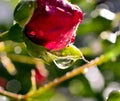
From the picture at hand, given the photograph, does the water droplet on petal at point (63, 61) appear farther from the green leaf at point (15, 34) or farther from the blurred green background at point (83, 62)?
the blurred green background at point (83, 62)

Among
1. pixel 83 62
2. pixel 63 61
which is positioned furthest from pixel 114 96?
pixel 83 62

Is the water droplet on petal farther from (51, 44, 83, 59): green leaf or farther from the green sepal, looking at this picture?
the green sepal

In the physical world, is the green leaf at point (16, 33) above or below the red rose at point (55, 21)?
below

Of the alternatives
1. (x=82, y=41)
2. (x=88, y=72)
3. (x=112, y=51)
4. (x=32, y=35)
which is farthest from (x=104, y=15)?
(x=32, y=35)

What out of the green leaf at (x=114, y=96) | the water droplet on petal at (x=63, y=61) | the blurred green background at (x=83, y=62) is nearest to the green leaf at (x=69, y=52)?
the water droplet on petal at (x=63, y=61)

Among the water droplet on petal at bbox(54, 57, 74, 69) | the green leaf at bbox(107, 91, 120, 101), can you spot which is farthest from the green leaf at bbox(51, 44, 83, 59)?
the green leaf at bbox(107, 91, 120, 101)

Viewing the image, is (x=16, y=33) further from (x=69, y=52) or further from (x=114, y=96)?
(x=114, y=96)
